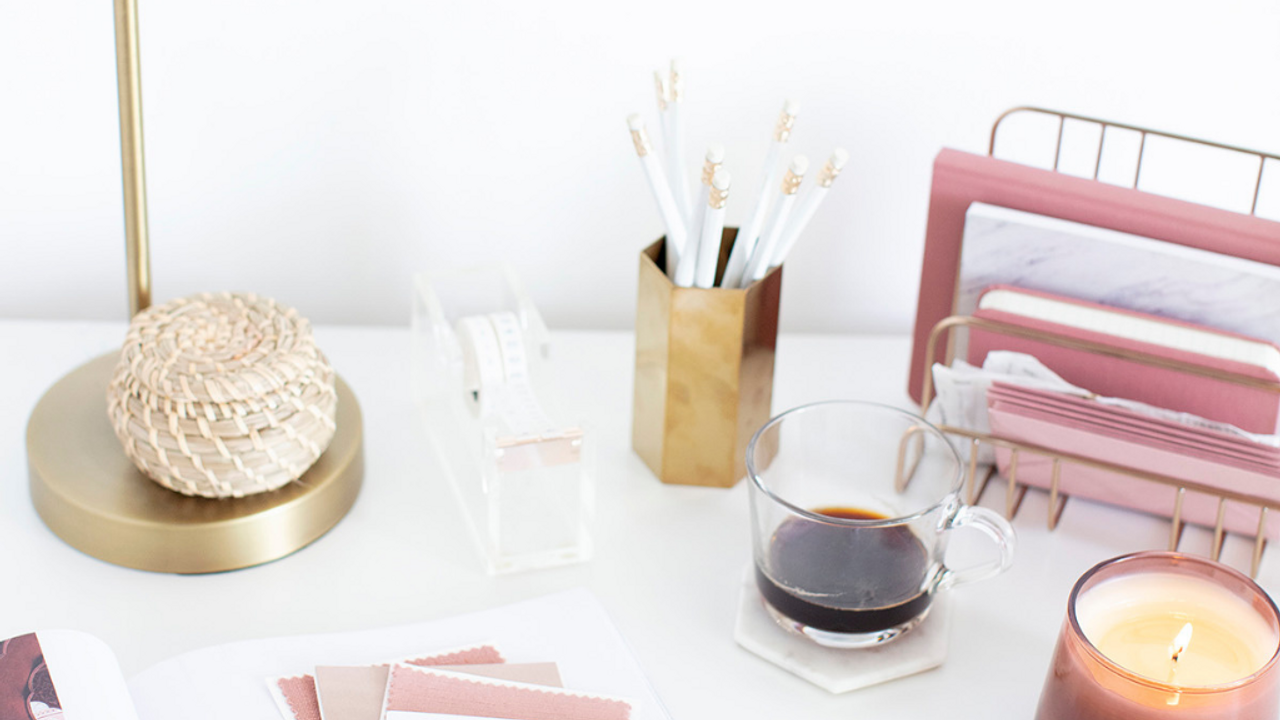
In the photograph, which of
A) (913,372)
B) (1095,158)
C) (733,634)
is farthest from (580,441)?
(1095,158)

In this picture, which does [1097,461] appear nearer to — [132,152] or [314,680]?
[314,680]

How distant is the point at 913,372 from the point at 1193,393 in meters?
0.19

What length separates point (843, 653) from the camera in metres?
0.59

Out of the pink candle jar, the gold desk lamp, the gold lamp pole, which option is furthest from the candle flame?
the gold lamp pole

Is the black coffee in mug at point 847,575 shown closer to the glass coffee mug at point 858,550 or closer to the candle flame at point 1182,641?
the glass coffee mug at point 858,550

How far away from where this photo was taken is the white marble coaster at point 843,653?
575 millimetres

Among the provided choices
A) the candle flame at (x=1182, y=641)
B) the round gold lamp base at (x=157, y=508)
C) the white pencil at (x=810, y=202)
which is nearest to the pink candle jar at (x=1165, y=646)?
the candle flame at (x=1182, y=641)

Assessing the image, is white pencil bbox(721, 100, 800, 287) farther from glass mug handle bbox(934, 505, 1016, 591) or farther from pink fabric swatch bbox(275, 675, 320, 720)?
pink fabric swatch bbox(275, 675, 320, 720)

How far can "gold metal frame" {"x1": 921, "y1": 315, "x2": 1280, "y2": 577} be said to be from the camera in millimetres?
620

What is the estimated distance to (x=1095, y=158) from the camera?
83cm

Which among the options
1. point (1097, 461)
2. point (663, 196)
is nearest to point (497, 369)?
point (663, 196)

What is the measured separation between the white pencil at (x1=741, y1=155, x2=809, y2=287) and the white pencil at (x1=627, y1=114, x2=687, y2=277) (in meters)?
0.04

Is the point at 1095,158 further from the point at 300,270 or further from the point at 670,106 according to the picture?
the point at 300,270

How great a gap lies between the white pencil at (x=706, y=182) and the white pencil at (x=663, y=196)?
0.02 meters
